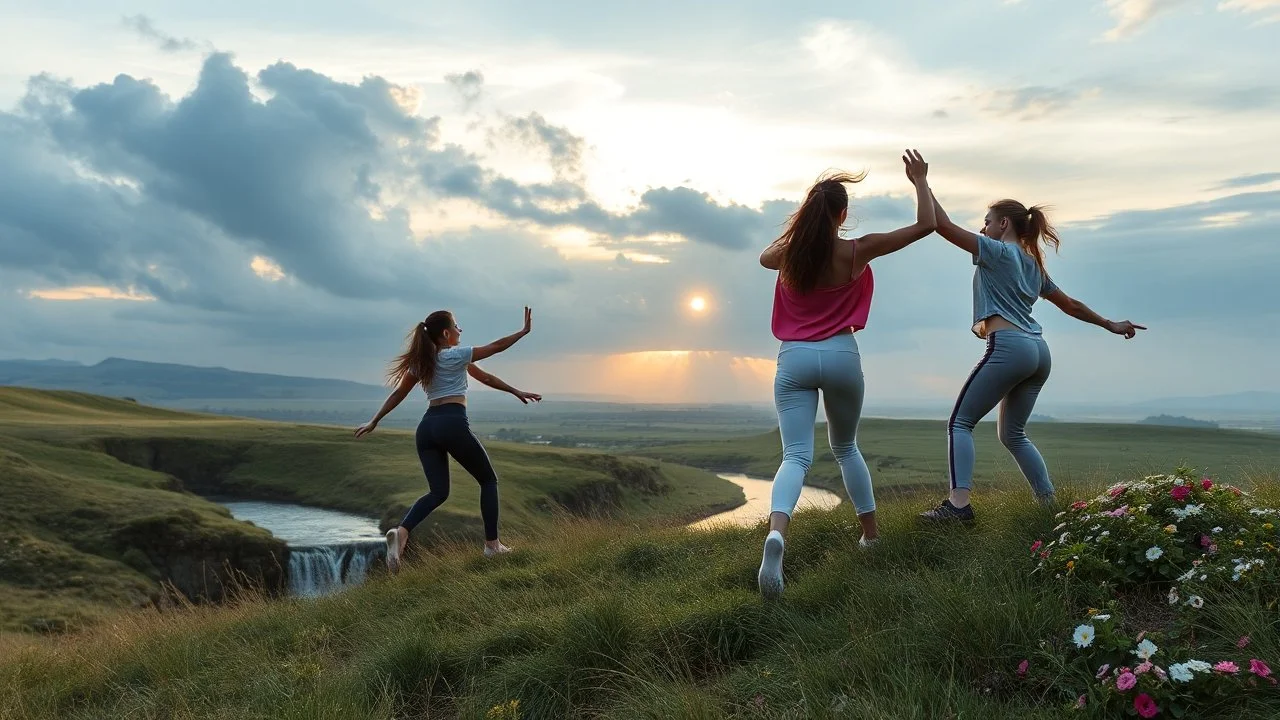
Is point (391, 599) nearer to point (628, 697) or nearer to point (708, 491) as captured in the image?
point (628, 697)

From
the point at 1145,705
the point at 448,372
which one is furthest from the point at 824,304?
the point at 448,372

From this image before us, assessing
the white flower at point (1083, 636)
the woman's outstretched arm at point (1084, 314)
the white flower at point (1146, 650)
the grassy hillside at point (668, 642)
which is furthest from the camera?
the woman's outstretched arm at point (1084, 314)

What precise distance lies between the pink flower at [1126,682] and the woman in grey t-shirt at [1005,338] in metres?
3.29

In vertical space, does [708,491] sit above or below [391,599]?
below

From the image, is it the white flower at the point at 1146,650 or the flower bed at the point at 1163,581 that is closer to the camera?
the flower bed at the point at 1163,581

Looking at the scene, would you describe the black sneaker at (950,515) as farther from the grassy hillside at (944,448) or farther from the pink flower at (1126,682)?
the grassy hillside at (944,448)

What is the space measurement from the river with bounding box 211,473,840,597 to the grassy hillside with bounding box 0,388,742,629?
3.32ft

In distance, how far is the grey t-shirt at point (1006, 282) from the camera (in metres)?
6.88

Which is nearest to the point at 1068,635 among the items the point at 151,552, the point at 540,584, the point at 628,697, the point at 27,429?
the point at 628,697

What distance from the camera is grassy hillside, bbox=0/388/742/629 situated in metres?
27.0

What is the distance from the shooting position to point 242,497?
5512 cm

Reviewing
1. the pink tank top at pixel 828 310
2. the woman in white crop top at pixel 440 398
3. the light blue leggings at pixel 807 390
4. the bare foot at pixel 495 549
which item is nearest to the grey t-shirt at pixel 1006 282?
the pink tank top at pixel 828 310

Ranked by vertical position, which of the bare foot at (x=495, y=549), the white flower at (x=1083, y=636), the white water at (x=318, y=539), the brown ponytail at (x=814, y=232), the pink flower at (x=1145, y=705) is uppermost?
the brown ponytail at (x=814, y=232)

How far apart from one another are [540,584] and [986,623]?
505 cm
